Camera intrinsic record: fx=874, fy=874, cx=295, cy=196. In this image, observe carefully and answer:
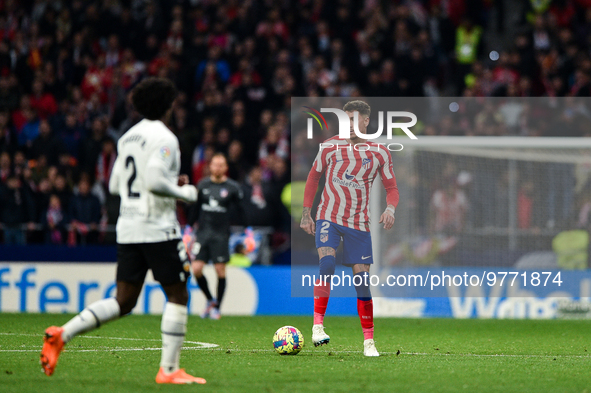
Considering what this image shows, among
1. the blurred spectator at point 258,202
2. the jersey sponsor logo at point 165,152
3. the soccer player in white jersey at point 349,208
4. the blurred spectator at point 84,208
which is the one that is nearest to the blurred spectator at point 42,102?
the blurred spectator at point 84,208

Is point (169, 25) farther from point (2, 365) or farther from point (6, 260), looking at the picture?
point (2, 365)

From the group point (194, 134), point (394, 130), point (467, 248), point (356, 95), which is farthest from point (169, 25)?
point (467, 248)

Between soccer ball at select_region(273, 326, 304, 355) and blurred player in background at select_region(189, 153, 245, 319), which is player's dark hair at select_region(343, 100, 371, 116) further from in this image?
blurred player in background at select_region(189, 153, 245, 319)

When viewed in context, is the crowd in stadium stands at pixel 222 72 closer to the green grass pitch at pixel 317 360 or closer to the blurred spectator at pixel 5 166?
the blurred spectator at pixel 5 166

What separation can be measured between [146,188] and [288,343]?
2.48 m

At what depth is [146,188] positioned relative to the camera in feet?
18.4

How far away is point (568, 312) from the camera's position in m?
13.4

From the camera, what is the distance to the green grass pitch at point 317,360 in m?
5.69

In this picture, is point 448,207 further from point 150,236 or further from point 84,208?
point 150,236

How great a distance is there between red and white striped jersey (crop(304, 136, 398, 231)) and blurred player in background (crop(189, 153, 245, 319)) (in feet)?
13.6

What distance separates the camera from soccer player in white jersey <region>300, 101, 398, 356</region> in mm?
7828

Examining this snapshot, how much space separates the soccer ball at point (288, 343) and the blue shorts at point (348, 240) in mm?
812

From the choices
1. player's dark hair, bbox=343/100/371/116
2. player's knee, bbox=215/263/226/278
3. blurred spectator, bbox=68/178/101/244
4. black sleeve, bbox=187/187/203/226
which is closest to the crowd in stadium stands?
blurred spectator, bbox=68/178/101/244

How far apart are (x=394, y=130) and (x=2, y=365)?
8.80 m
